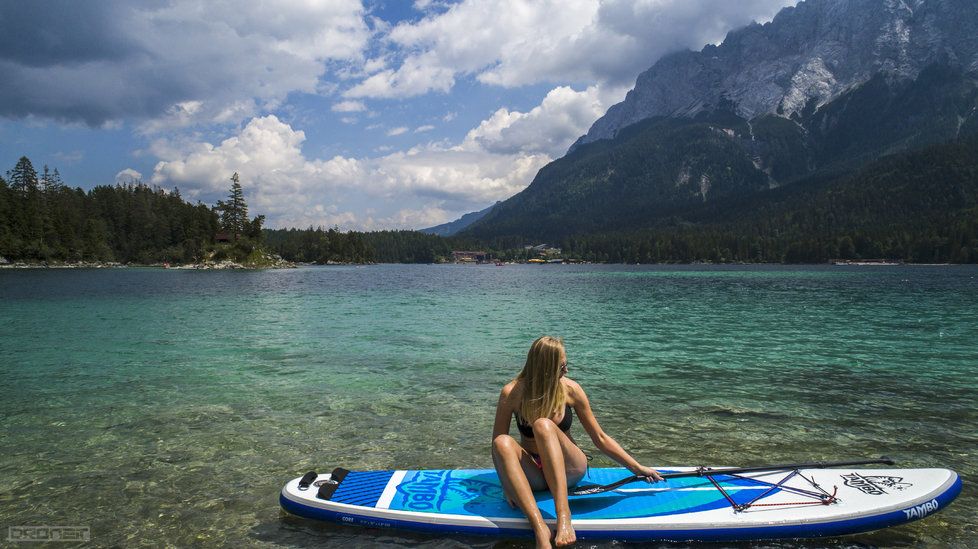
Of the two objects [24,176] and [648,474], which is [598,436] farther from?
[24,176]

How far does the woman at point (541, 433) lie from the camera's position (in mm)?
6766

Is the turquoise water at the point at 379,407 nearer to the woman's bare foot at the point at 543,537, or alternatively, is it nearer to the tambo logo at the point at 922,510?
the tambo logo at the point at 922,510

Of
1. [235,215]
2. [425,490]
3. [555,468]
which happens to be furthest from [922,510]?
[235,215]

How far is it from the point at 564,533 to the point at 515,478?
89 cm

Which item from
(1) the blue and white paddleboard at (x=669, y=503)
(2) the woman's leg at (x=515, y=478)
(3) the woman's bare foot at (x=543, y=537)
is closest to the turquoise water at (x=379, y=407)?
(1) the blue and white paddleboard at (x=669, y=503)

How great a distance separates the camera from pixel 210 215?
18125 centimetres

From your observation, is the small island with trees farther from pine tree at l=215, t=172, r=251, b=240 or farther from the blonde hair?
the blonde hair

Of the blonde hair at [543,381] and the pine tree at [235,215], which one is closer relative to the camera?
the blonde hair at [543,381]

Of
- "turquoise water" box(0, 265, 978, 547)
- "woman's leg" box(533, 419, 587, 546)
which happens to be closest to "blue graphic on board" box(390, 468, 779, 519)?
"woman's leg" box(533, 419, 587, 546)

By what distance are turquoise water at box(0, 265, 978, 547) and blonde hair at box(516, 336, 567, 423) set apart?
6.85 feet

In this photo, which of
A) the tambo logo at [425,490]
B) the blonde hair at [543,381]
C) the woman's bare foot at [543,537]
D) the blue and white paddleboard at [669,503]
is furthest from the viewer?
the tambo logo at [425,490]

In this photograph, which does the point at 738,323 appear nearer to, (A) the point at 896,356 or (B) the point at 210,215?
(A) the point at 896,356

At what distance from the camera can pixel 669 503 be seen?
754 centimetres

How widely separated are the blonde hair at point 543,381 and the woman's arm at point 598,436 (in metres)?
0.29
